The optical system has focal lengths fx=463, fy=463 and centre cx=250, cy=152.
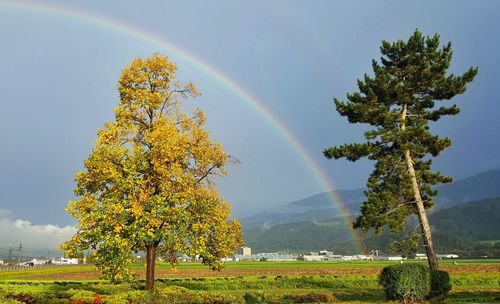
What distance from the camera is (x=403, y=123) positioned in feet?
131

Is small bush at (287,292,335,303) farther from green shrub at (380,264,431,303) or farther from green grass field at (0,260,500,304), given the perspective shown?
green shrub at (380,264,431,303)

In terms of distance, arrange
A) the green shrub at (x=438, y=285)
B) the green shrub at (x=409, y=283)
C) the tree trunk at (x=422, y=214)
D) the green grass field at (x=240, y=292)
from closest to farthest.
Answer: the green grass field at (x=240, y=292) < the green shrub at (x=409, y=283) < the green shrub at (x=438, y=285) < the tree trunk at (x=422, y=214)

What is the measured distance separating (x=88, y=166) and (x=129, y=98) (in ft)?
18.3

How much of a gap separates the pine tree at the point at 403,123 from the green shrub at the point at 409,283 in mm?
9095

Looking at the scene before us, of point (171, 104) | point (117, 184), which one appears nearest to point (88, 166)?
point (117, 184)

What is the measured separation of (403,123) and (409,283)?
54.2 feet

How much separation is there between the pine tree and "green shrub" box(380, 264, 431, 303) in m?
9.10

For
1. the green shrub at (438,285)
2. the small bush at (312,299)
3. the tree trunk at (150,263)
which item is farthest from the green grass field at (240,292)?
the green shrub at (438,285)

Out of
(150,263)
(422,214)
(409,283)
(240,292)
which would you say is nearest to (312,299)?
(409,283)

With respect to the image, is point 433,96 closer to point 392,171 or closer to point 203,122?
point 392,171

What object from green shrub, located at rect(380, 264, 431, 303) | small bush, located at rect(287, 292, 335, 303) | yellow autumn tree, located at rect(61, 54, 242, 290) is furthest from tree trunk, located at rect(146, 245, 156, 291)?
green shrub, located at rect(380, 264, 431, 303)

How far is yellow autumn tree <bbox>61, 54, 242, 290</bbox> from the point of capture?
1057 inches

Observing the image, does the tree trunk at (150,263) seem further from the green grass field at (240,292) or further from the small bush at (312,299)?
the small bush at (312,299)

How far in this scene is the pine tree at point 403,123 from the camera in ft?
125
